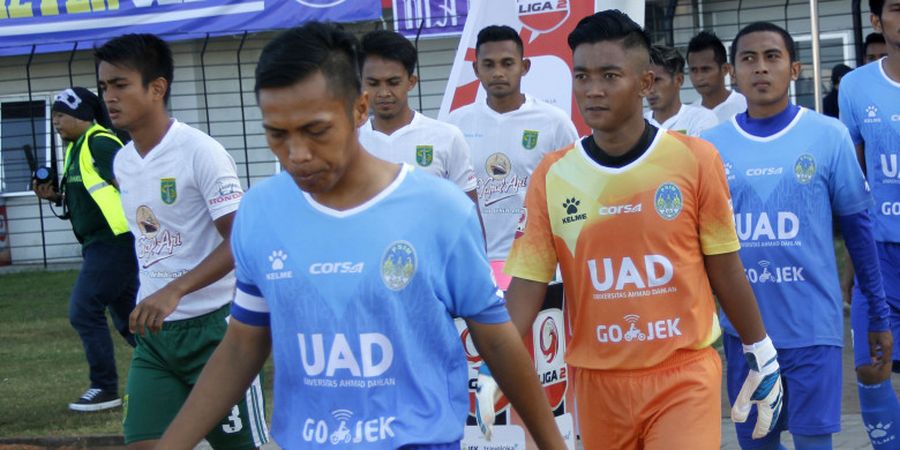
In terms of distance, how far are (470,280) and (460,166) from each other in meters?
3.86

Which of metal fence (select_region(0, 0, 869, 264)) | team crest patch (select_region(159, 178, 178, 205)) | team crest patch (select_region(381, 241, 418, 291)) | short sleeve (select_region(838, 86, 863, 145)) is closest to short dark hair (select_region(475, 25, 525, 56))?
short sleeve (select_region(838, 86, 863, 145))

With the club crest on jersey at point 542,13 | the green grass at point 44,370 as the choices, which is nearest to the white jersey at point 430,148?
the club crest on jersey at point 542,13

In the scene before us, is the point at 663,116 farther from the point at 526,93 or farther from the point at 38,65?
the point at 38,65

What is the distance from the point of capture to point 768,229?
587 centimetres

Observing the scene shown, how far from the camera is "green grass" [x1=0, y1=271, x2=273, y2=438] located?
9.19 m

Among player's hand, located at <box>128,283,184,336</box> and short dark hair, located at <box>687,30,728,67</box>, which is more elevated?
short dark hair, located at <box>687,30,728,67</box>

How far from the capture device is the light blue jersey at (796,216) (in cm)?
581

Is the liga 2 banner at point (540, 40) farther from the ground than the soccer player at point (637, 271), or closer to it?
farther from the ground

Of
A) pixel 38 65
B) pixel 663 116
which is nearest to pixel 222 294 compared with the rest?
pixel 663 116

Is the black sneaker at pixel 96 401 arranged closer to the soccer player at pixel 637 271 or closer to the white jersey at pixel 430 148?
the white jersey at pixel 430 148

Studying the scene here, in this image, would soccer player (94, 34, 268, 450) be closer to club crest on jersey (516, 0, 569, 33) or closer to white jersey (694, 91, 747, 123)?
club crest on jersey (516, 0, 569, 33)

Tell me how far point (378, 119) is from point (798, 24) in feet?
42.1

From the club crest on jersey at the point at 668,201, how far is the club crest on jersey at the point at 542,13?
3.84 metres

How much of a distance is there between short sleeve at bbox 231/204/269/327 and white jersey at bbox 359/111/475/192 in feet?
11.8
